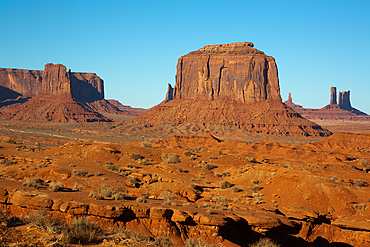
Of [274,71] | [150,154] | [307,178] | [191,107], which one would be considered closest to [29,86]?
[191,107]

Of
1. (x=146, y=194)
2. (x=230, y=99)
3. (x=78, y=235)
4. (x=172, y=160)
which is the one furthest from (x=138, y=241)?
(x=230, y=99)

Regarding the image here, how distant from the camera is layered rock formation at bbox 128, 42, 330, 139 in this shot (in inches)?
4262

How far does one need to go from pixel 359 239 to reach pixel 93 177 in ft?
44.9

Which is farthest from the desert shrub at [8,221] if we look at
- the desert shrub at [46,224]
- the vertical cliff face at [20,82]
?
the vertical cliff face at [20,82]

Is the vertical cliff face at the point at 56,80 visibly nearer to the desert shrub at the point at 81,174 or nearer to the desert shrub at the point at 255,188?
the desert shrub at the point at 81,174

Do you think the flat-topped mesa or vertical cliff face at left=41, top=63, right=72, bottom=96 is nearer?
the flat-topped mesa

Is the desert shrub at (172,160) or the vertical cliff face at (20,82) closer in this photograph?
the desert shrub at (172,160)

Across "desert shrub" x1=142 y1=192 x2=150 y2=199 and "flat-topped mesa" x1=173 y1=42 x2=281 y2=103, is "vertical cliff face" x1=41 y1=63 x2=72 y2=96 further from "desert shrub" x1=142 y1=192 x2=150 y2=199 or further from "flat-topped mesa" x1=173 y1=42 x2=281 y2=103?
"desert shrub" x1=142 y1=192 x2=150 y2=199

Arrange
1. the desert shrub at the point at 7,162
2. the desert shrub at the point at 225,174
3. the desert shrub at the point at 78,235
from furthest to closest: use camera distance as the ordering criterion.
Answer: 1. the desert shrub at the point at 225,174
2. the desert shrub at the point at 7,162
3. the desert shrub at the point at 78,235

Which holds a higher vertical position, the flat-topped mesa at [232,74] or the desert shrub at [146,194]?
the flat-topped mesa at [232,74]

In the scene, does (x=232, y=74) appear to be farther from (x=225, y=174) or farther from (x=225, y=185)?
(x=225, y=185)

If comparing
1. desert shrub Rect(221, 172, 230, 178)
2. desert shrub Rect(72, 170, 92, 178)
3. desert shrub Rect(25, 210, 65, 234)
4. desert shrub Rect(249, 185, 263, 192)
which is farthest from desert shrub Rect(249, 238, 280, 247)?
desert shrub Rect(221, 172, 230, 178)

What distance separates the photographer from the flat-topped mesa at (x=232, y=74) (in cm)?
11850

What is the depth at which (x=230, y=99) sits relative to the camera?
394 ft
